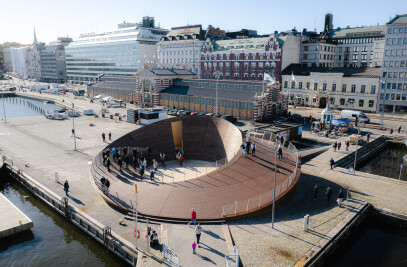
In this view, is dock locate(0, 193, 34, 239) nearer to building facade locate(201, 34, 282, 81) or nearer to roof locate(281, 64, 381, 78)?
building facade locate(201, 34, 282, 81)

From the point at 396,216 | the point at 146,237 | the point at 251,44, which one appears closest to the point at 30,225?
the point at 146,237

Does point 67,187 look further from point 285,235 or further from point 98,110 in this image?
point 98,110

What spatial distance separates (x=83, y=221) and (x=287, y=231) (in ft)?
50.1

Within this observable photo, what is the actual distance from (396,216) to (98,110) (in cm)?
7139

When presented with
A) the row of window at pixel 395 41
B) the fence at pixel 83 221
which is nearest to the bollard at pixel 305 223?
the fence at pixel 83 221

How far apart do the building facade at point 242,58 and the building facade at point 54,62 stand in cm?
11750

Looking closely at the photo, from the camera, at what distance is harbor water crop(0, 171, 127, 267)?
70.1ft

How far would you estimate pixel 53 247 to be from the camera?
22984mm

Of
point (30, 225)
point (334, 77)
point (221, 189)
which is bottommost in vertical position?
point (30, 225)

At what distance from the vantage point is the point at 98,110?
81062mm

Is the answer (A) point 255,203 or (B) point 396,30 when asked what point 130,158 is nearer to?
(A) point 255,203

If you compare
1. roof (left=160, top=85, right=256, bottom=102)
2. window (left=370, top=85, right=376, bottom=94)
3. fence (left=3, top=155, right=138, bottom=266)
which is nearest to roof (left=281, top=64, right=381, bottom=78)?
window (left=370, top=85, right=376, bottom=94)

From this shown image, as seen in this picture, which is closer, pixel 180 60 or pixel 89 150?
pixel 89 150

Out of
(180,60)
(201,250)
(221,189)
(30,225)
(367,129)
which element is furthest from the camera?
(180,60)
